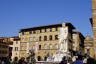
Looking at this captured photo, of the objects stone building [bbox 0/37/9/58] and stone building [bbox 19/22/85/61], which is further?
stone building [bbox 0/37/9/58]

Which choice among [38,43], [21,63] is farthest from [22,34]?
[21,63]

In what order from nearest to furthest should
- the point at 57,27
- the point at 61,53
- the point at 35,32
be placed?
the point at 61,53 < the point at 57,27 < the point at 35,32

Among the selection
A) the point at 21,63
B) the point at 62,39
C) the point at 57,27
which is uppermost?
the point at 57,27

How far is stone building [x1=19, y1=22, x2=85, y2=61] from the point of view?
6639cm

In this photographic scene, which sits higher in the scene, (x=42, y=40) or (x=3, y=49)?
(x=42, y=40)

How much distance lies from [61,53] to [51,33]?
1243 inches

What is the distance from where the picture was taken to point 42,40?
69.4m

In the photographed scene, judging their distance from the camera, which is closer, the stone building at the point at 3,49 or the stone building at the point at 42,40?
the stone building at the point at 42,40

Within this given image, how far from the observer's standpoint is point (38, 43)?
70125mm

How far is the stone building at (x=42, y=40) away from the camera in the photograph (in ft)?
218

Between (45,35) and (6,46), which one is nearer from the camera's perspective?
(45,35)

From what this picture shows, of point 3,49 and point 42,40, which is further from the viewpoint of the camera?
point 3,49

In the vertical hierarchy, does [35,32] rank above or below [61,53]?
above

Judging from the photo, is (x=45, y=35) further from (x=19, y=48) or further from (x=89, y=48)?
(x=89, y=48)
